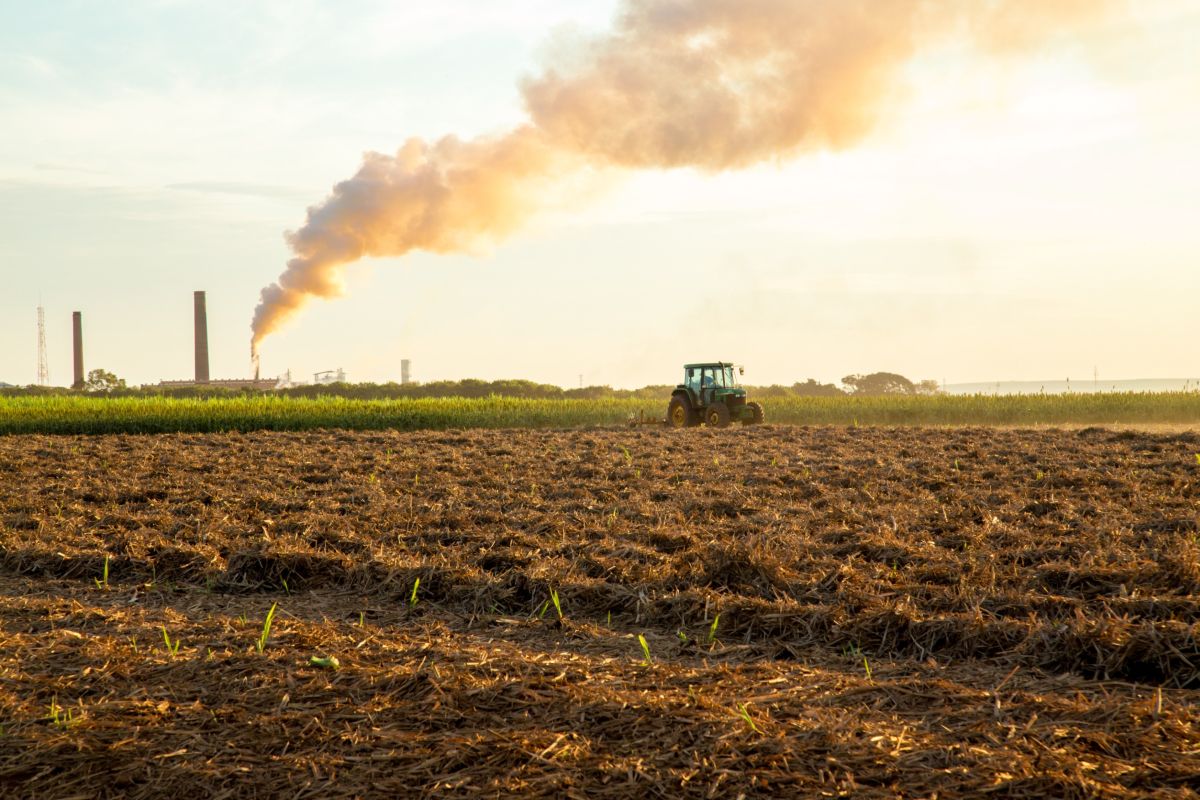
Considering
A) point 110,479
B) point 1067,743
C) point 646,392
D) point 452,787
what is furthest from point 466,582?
point 646,392

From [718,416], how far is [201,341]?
116 ft

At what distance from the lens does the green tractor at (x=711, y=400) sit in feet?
75.8

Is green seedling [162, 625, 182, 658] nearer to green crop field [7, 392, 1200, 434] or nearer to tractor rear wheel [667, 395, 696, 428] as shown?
tractor rear wheel [667, 395, 696, 428]

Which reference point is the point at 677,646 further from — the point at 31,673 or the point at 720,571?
the point at 31,673

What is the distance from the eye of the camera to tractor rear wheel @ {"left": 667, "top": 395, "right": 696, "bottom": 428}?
23.6m

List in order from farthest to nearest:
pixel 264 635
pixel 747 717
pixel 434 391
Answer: pixel 434 391 < pixel 264 635 < pixel 747 717

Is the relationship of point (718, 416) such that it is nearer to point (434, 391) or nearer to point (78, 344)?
point (434, 391)

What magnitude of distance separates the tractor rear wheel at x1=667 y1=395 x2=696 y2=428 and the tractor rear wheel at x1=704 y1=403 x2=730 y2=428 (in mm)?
477

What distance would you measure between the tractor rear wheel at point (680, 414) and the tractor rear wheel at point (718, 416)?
477 millimetres

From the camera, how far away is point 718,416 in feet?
75.6

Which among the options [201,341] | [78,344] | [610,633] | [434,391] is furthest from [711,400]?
[78,344]

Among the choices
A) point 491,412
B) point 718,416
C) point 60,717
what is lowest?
point 60,717

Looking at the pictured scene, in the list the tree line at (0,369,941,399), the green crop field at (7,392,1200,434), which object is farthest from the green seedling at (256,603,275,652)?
Answer: the tree line at (0,369,941,399)

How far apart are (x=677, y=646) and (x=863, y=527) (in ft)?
11.5
